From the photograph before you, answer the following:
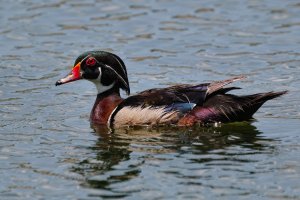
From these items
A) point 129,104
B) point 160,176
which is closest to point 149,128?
point 129,104

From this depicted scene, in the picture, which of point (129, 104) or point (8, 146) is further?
point (129, 104)

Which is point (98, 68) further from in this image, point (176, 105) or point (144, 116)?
point (176, 105)

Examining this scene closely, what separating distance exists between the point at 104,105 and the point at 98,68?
2.04 feet

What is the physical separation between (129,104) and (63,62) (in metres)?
4.68

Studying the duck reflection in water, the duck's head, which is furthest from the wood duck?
the duck reflection in water

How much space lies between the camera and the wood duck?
584 inches

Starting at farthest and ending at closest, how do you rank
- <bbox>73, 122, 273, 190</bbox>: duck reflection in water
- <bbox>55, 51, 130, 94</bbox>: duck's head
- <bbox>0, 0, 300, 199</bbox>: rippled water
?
<bbox>55, 51, 130, 94</bbox>: duck's head < <bbox>73, 122, 273, 190</bbox>: duck reflection in water < <bbox>0, 0, 300, 199</bbox>: rippled water

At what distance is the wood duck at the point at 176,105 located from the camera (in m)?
14.8

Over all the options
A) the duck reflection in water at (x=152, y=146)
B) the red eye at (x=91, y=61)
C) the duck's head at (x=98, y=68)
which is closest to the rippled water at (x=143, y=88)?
the duck reflection in water at (x=152, y=146)

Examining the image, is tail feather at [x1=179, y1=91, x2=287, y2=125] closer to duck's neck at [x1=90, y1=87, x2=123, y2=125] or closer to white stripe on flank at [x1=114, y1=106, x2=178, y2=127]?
white stripe on flank at [x1=114, y1=106, x2=178, y2=127]

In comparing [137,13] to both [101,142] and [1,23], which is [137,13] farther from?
[101,142]

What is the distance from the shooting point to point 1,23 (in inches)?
876

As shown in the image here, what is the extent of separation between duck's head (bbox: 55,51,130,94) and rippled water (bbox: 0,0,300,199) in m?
0.74

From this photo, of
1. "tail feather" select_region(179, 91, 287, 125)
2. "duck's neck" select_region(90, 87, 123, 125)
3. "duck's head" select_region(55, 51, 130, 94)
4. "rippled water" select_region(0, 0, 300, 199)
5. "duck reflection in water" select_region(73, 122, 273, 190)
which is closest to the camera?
"rippled water" select_region(0, 0, 300, 199)
